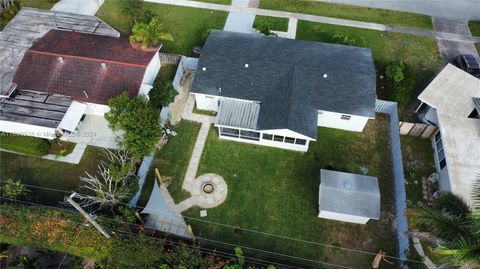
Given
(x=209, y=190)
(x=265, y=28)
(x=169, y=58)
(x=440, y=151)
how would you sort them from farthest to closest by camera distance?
(x=265, y=28), (x=169, y=58), (x=440, y=151), (x=209, y=190)

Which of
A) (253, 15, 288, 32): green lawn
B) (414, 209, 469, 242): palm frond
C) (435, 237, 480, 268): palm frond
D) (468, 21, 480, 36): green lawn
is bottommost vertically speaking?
(253, 15, 288, 32): green lawn

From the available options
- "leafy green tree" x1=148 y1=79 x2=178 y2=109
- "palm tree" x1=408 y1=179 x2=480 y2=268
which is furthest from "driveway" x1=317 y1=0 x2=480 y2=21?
"palm tree" x1=408 y1=179 x2=480 y2=268

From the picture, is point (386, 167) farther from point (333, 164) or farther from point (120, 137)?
point (120, 137)

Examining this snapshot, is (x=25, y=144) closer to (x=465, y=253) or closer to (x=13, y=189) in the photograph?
(x=13, y=189)

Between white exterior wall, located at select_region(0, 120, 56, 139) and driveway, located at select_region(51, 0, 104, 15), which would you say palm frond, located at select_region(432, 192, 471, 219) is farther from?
driveway, located at select_region(51, 0, 104, 15)

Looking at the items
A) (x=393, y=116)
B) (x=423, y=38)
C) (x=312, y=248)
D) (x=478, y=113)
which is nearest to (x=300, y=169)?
(x=312, y=248)

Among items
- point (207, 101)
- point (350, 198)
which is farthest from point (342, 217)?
point (207, 101)

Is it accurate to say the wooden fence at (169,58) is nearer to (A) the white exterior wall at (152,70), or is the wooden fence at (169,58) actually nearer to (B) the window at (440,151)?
(A) the white exterior wall at (152,70)
